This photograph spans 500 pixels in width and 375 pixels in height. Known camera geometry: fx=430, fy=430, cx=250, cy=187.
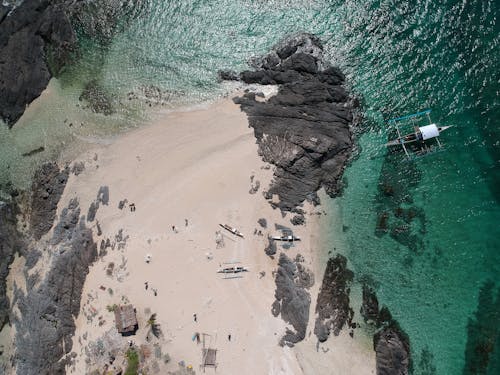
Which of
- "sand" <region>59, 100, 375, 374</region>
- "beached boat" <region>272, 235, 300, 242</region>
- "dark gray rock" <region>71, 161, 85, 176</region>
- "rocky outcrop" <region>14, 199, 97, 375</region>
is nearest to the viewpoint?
"sand" <region>59, 100, 375, 374</region>

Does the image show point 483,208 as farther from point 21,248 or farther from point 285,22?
point 21,248

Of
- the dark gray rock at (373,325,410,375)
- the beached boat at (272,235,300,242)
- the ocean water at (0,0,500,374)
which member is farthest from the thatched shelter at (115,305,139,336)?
the dark gray rock at (373,325,410,375)

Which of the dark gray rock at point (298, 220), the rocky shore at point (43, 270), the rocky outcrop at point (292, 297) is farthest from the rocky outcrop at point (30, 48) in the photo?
the rocky outcrop at point (292, 297)

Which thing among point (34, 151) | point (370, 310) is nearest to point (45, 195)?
point (34, 151)

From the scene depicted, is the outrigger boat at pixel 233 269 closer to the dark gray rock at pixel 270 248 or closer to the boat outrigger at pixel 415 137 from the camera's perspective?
the dark gray rock at pixel 270 248

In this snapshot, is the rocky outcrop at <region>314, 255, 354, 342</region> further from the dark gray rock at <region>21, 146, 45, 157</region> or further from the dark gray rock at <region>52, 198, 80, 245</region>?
the dark gray rock at <region>21, 146, 45, 157</region>

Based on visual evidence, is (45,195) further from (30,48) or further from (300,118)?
(300,118)
